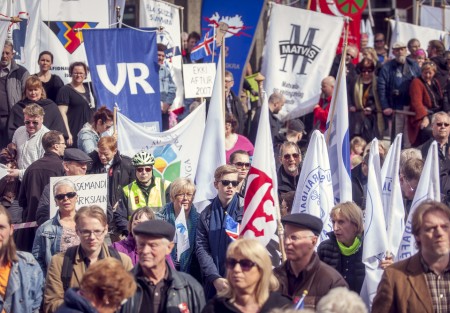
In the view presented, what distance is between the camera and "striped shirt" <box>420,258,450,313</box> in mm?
7453

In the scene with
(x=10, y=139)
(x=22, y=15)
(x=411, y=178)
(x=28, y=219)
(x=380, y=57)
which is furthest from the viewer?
(x=380, y=57)

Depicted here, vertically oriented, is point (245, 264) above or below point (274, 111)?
below

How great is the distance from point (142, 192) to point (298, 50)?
21.4 ft

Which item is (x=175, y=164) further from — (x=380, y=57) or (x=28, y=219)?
(x=380, y=57)

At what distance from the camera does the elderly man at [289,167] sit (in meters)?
12.1

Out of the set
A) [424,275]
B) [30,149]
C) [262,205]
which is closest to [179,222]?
[262,205]

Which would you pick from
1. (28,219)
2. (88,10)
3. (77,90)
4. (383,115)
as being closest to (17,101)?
(77,90)

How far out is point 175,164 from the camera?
13094 millimetres

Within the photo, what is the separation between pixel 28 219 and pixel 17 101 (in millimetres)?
3446

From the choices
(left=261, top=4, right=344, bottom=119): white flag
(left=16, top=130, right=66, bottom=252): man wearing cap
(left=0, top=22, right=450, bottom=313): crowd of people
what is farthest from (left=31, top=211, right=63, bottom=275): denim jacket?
(left=261, top=4, right=344, bottom=119): white flag

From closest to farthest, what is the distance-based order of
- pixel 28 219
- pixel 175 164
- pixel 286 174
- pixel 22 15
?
pixel 28 219
pixel 286 174
pixel 175 164
pixel 22 15

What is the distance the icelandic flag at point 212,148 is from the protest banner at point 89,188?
39.9 inches

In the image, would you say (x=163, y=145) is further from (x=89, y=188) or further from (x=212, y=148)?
(x=89, y=188)

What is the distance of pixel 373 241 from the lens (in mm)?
9039
